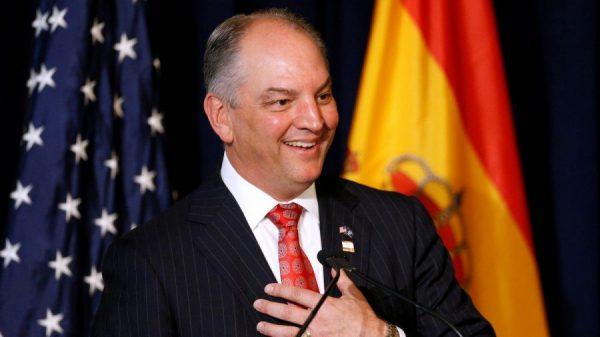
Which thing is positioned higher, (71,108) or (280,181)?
(71,108)

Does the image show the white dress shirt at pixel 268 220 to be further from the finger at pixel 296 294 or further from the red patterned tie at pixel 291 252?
the finger at pixel 296 294

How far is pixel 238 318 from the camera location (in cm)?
181

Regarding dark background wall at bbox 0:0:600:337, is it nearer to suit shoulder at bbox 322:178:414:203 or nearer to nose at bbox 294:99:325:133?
suit shoulder at bbox 322:178:414:203

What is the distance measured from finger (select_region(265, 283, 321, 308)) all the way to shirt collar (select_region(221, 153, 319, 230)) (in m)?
0.27

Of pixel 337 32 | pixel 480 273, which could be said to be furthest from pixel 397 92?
pixel 480 273

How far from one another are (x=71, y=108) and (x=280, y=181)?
0.81 meters

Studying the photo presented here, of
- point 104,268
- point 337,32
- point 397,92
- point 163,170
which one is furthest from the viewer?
point 337,32

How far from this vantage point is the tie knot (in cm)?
199

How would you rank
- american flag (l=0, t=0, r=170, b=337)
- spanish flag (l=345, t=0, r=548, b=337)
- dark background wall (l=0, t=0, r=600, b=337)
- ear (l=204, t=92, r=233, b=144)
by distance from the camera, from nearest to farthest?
ear (l=204, t=92, r=233, b=144) → american flag (l=0, t=0, r=170, b=337) → spanish flag (l=345, t=0, r=548, b=337) → dark background wall (l=0, t=0, r=600, b=337)

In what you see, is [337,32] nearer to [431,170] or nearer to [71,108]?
[431,170]

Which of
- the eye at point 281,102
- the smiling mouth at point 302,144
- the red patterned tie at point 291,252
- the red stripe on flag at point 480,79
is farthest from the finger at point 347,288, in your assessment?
the red stripe on flag at point 480,79

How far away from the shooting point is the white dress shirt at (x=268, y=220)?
1963 millimetres

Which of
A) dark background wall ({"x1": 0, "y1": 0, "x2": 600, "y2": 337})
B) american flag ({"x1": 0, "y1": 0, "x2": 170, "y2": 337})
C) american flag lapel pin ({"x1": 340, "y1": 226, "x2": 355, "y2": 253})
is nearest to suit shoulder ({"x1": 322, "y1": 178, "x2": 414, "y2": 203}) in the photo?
american flag lapel pin ({"x1": 340, "y1": 226, "x2": 355, "y2": 253})

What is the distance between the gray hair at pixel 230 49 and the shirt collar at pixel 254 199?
0.21 m
